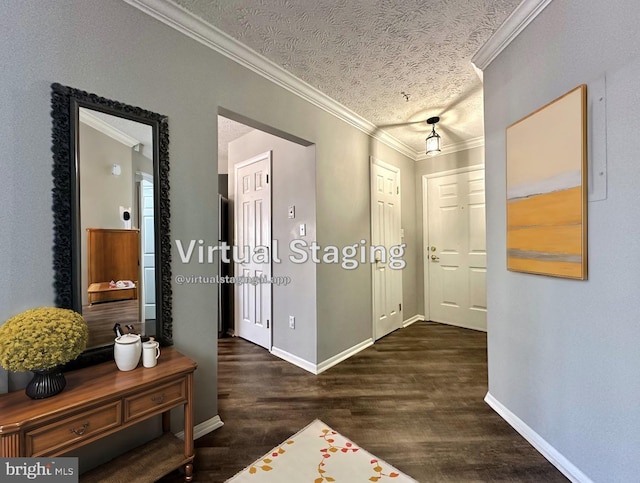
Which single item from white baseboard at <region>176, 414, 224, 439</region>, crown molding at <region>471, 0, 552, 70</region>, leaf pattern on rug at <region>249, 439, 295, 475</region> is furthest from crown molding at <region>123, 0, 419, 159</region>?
leaf pattern on rug at <region>249, 439, 295, 475</region>

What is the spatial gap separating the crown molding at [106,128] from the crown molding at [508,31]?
2.28m

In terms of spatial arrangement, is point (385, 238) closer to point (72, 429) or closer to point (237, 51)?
point (237, 51)

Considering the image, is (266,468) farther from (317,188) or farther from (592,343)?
(317,188)

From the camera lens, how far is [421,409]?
6.66 ft

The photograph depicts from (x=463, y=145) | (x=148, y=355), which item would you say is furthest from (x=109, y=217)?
(x=463, y=145)

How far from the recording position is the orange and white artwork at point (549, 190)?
1351mm

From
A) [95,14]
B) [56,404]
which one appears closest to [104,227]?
[56,404]

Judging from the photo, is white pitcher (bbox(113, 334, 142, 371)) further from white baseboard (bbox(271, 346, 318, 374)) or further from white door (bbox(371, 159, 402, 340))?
white door (bbox(371, 159, 402, 340))

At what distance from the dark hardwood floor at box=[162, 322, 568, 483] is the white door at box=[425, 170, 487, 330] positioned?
89 centimetres

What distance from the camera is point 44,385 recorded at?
1.09 meters

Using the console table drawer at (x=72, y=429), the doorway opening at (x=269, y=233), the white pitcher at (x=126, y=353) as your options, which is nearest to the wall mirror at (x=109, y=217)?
the white pitcher at (x=126, y=353)

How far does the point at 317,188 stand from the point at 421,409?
76.3 inches

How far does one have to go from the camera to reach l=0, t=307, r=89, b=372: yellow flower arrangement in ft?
3.31

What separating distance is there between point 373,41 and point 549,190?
1423 mm
